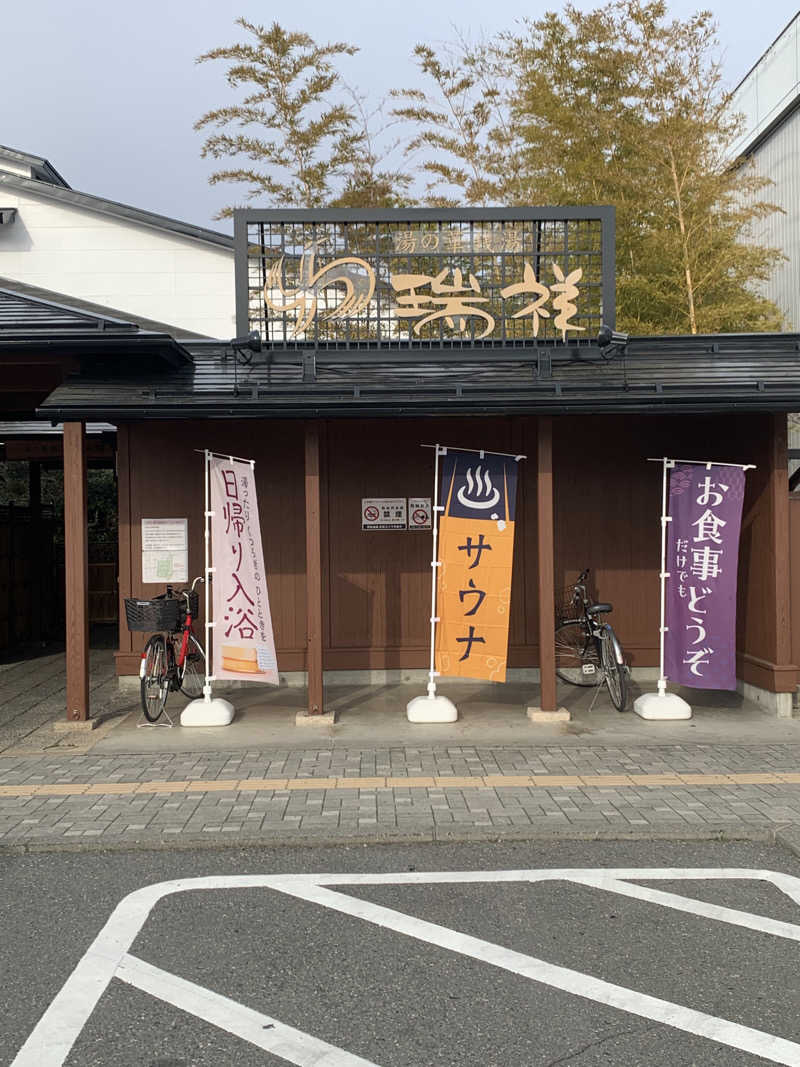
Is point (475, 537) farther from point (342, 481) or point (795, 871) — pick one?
point (795, 871)

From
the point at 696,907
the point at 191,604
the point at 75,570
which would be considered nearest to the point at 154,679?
the point at 191,604

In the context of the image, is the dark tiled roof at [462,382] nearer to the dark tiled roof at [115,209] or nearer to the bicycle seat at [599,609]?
the bicycle seat at [599,609]

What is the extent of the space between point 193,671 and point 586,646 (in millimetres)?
3839

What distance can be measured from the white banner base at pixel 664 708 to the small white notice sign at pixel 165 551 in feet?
15.1

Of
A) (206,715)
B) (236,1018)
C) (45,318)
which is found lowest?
(236,1018)

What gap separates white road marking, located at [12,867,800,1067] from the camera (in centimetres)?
344

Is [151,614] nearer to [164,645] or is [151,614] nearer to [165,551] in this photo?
[164,645]

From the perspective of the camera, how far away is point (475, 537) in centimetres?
846

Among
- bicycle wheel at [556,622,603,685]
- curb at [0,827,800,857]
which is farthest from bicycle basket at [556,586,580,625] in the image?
curb at [0,827,800,857]

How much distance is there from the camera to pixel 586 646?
962 centimetres

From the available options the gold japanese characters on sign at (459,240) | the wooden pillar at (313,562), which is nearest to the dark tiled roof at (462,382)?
the wooden pillar at (313,562)

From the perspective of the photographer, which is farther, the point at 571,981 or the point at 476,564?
the point at 476,564

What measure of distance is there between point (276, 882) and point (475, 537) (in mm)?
4116

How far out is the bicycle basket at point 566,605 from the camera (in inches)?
388
